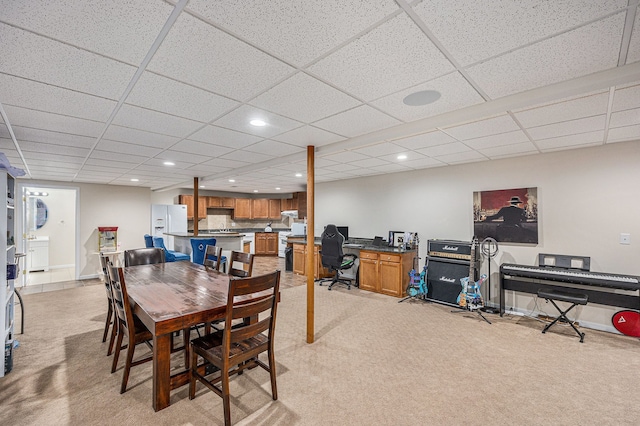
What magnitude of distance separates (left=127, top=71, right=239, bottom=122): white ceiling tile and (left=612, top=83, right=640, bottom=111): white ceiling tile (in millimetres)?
2958

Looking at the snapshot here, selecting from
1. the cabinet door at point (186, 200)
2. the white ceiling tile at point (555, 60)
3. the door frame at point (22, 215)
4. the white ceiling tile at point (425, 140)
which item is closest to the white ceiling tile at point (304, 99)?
the white ceiling tile at point (555, 60)

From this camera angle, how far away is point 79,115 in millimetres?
2525

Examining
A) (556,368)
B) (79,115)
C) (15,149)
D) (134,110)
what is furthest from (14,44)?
(556,368)

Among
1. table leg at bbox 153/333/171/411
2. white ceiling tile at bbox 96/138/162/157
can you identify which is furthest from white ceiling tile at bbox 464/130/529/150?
white ceiling tile at bbox 96/138/162/157

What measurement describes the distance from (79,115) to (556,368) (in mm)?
5024

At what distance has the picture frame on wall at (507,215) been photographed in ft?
13.9

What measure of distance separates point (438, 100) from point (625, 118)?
1.98 metres

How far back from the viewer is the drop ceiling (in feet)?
4.30

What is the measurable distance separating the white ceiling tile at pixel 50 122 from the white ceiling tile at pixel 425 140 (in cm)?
330

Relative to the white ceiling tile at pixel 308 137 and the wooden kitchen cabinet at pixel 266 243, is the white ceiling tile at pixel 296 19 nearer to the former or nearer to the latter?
the white ceiling tile at pixel 308 137

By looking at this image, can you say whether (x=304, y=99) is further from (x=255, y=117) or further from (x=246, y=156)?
(x=246, y=156)

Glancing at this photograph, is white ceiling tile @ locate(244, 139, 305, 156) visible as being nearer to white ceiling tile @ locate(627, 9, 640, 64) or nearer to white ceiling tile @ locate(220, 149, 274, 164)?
white ceiling tile @ locate(220, 149, 274, 164)

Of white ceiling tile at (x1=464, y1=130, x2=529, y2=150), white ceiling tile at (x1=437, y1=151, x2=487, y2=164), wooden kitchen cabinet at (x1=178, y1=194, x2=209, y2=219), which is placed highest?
white ceiling tile at (x1=464, y1=130, x2=529, y2=150)

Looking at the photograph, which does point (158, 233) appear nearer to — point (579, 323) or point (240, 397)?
point (240, 397)
